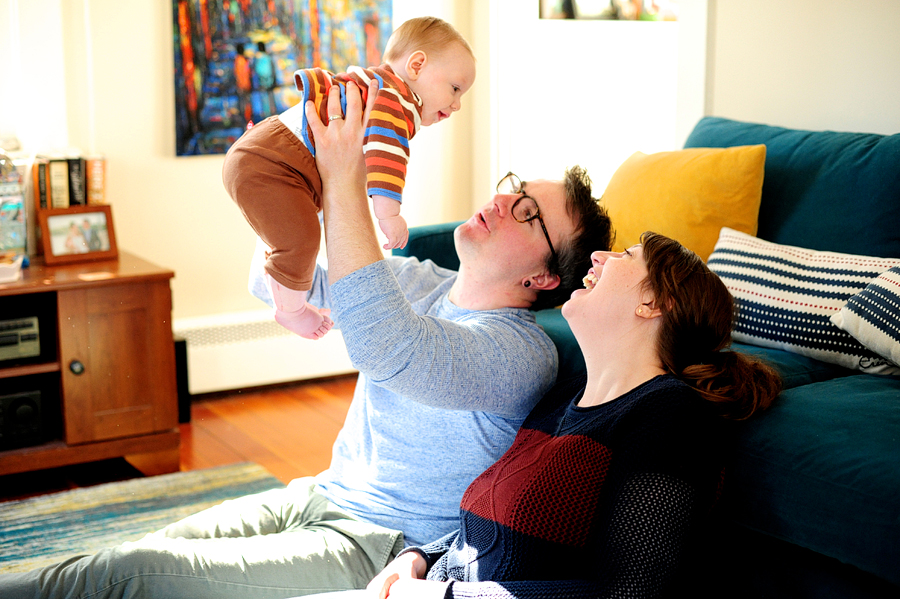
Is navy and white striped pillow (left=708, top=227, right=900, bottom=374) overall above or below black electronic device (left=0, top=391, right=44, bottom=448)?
above

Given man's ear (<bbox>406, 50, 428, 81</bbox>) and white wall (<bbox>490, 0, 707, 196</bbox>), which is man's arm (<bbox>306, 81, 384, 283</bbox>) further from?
white wall (<bbox>490, 0, 707, 196</bbox>)

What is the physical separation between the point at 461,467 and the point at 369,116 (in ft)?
2.02

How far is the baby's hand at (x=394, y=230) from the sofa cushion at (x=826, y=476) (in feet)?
2.21

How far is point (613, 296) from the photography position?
1.31 metres

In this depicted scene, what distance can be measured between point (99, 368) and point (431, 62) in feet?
6.07

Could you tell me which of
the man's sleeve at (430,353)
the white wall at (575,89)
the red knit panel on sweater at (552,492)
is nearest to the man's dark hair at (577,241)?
the man's sleeve at (430,353)

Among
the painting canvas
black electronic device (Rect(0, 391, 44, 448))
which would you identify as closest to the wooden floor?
black electronic device (Rect(0, 391, 44, 448))

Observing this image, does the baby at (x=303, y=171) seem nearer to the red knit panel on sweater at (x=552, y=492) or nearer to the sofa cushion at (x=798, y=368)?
the red knit panel on sweater at (x=552, y=492)

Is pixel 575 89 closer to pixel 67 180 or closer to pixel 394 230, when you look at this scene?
pixel 67 180

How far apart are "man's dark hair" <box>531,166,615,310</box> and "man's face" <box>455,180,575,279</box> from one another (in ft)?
0.05

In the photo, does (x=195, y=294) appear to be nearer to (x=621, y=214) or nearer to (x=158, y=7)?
(x=158, y=7)

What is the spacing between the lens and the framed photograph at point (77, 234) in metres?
2.97

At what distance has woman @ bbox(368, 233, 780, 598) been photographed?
1063mm

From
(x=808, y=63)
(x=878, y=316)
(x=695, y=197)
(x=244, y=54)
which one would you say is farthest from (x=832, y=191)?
(x=244, y=54)
